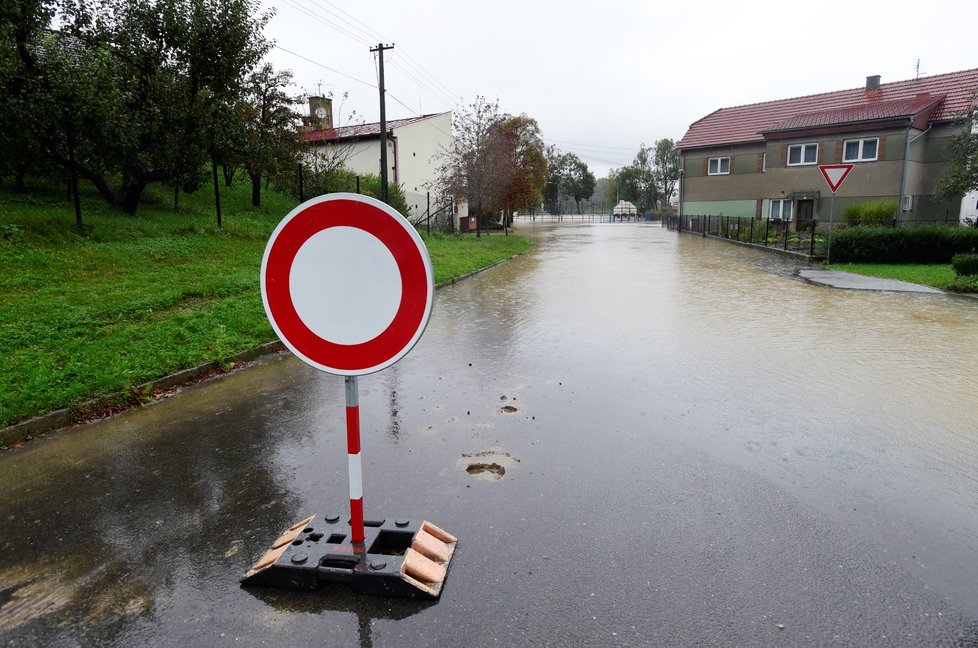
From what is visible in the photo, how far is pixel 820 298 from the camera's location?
39.3 feet

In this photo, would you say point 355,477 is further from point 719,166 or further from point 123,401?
point 719,166

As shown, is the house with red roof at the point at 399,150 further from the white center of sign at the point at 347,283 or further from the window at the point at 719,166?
→ the white center of sign at the point at 347,283

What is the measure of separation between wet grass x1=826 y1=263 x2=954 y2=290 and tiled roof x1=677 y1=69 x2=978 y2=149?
46.7 ft

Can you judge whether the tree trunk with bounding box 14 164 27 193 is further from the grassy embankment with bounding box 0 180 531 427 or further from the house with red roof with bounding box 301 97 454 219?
the house with red roof with bounding box 301 97 454 219

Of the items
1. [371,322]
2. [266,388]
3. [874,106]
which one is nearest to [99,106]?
[266,388]

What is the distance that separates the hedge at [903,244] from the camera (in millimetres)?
17172

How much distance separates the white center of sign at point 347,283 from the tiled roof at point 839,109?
32.4 metres

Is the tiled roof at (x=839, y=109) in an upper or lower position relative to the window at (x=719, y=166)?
upper

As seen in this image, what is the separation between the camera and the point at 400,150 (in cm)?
3459

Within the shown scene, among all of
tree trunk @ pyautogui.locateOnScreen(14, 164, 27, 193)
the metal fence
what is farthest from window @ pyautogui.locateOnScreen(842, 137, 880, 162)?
tree trunk @ pyautogui.locateOnScreen(14, 164, 27, 193)

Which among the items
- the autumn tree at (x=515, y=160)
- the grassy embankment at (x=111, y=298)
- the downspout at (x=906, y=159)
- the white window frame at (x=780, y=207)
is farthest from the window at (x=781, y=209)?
the grassy embankment at (x=111, y=298)

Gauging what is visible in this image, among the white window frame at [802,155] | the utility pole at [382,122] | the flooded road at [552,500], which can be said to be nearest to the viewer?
the flooded road at [552,500]

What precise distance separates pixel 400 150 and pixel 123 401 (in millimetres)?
31211

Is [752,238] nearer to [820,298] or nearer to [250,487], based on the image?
[820,298]
